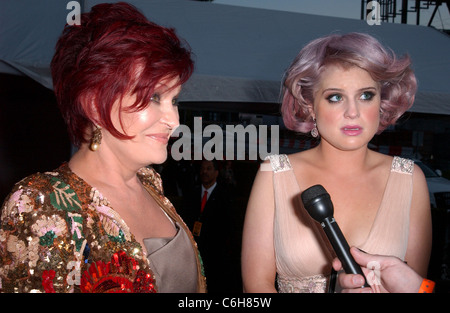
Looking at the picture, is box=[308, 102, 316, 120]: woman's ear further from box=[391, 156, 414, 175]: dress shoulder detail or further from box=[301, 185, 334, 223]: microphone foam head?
box=[301, 185, 334, 223]: microphone foam head

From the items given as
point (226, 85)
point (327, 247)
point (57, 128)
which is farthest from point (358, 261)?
point (57, 128)

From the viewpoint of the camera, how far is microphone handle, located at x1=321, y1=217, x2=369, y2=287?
38.5 inches

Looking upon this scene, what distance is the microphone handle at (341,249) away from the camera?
0.98m

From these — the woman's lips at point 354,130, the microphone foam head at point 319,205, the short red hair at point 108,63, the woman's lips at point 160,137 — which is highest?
the short red hair at point 108,63

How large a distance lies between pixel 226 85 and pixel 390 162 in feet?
4.71

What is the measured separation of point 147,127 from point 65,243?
1.32 ft

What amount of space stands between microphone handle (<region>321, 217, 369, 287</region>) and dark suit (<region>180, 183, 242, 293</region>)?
286cm

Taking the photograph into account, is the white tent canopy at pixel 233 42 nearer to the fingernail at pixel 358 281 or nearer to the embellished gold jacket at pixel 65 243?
the embellished gold jacket at pixel 65 243

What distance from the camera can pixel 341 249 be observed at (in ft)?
3.26

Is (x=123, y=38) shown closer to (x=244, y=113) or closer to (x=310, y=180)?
(x=310, y=180)

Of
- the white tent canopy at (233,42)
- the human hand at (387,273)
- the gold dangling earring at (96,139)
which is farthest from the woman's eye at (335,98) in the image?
the white tent canopy at (233,42)

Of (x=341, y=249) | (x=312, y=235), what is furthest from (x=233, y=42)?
(x=341, y=249)

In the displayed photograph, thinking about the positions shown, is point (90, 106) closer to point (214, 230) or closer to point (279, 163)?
point (279, 163)

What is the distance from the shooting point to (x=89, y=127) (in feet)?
Answer: 4.52
